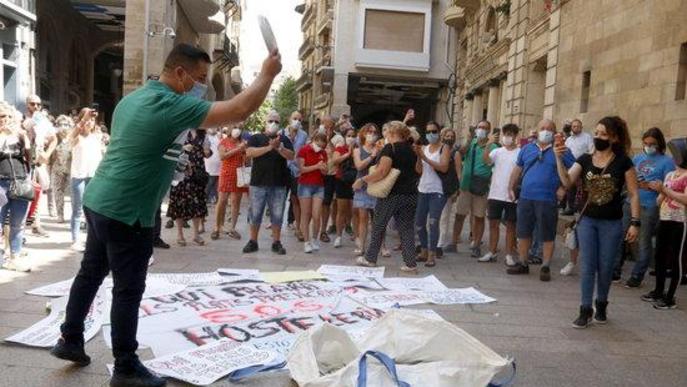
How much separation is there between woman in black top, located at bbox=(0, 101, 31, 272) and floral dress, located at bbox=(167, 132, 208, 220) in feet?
7.30

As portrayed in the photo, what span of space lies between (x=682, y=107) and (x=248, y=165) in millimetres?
6247

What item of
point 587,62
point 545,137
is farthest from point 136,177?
point 587,62

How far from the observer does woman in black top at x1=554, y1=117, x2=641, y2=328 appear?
5.46 meters

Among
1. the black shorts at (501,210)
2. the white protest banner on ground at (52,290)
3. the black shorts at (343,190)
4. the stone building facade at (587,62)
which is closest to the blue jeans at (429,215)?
the black shorts at (501,210)

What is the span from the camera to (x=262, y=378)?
13.1 feet

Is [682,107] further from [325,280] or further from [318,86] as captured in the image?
[318,86]

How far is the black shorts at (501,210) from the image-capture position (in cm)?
844

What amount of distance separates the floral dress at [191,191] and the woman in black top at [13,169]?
2.22 m

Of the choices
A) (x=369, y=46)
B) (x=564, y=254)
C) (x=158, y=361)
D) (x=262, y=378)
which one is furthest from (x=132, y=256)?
(x=369, y=46)

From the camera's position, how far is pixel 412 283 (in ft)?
22.8

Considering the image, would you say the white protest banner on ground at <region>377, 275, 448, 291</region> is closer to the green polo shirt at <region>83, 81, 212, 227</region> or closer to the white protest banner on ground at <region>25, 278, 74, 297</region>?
the white protest banner on ground at <region>25, 278, 74, 297</region>

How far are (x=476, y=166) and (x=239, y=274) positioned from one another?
4.01 m

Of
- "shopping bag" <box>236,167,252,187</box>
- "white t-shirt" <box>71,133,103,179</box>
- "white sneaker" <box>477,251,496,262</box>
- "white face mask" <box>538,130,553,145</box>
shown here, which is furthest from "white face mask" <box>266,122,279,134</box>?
"white face mask" <box>538,130,553,145</box>

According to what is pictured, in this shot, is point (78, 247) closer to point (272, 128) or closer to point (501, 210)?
point (272, 128)
